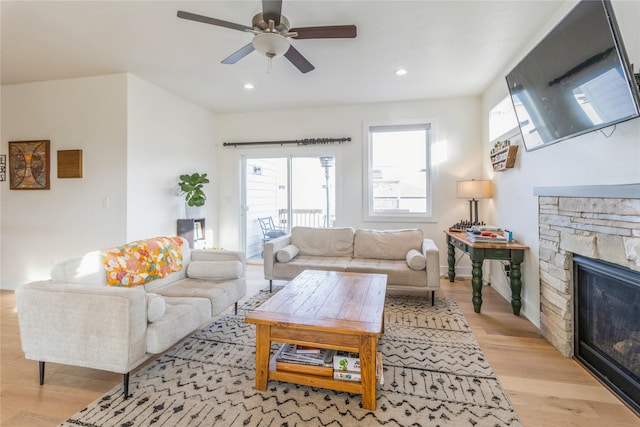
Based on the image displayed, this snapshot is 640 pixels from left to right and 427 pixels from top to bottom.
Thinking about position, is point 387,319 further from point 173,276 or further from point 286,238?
point 173,276

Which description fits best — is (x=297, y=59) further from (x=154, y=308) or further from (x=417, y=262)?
(x=417, y=262)

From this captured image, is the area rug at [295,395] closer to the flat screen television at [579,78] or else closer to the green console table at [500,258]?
the green console table at [500,258]

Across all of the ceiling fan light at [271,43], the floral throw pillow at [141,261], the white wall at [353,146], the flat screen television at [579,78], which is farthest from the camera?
the white wall at [353,146]

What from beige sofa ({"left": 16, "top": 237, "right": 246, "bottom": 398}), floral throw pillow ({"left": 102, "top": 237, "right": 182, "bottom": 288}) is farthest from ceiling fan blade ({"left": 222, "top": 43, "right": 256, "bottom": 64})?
beige sofa ({"left": 16, "top": 237, "right": 246, "bottom": 398})

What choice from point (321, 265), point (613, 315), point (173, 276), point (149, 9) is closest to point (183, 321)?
point (173, 276)

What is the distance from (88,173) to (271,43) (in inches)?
121

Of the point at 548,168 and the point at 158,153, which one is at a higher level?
the point at 158,153

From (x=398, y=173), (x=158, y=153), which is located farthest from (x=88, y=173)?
(x=398, y=173)

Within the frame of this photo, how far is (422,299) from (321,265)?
4.14 feet

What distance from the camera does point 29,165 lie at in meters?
3.86

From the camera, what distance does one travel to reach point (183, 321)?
2.05 metres

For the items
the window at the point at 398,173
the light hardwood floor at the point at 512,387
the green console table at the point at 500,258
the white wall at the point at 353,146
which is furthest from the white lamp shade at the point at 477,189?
the light hardwood floor at the point at 512,387

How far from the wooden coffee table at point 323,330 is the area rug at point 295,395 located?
10 centimetres

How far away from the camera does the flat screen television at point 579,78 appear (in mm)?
1508
